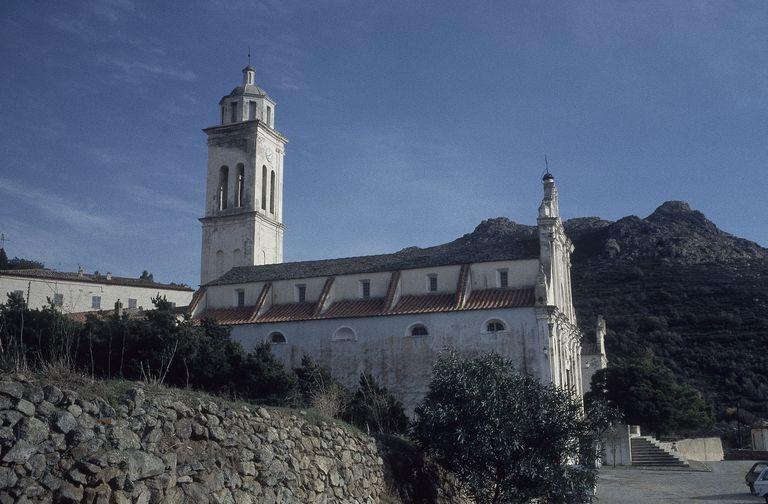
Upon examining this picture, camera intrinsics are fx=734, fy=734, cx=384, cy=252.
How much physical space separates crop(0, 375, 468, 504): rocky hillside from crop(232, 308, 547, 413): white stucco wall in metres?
19.7

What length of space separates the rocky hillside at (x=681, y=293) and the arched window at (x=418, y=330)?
26.5m

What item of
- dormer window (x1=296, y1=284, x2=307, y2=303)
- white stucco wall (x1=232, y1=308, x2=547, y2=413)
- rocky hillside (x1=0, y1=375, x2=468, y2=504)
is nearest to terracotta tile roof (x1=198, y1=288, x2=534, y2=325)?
white stucco wall (x1=232, y1=308, x2=547, y2=413)

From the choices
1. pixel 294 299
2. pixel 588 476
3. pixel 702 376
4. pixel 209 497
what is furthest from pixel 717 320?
pixel 209 497

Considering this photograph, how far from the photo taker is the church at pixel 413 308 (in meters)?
35.1

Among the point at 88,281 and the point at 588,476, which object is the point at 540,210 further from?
the point at 88,281

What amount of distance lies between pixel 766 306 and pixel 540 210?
226 ft

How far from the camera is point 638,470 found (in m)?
37.2

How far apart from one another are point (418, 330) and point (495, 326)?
385 cm

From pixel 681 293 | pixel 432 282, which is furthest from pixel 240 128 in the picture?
pixel 681 293

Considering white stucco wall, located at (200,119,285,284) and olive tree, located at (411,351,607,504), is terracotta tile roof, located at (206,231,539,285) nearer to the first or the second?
white stucco wall, located at (200,119,285,284)

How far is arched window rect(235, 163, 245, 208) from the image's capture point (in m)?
50.1

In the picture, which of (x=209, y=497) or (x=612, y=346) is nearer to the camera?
(x=209, y=497)

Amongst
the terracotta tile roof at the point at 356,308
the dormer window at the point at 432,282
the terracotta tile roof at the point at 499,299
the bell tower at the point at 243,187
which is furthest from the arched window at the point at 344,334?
the bell tower at the point at 243,187

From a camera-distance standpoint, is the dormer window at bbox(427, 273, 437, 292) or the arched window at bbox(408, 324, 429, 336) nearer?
the arched window at bbox(408, 324, 429, 336)
